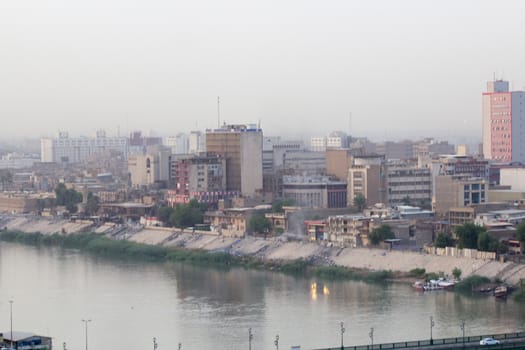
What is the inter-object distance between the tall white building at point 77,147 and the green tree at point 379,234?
117ft

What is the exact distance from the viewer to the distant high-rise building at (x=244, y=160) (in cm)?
2606

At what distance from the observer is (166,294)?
642 inches

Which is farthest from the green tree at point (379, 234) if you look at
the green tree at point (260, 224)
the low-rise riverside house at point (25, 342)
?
the low-rise riverside house at point (25, 342)

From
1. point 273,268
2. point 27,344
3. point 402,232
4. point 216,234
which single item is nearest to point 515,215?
point 402,232

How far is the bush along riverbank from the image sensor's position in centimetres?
1798

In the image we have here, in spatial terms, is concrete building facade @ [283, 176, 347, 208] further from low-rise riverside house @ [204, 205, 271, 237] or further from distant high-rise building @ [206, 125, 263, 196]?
low-rise riverside house @ [204, 205, 271, 237]

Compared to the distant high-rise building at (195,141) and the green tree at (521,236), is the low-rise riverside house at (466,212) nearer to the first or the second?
the green tree at (521,236)

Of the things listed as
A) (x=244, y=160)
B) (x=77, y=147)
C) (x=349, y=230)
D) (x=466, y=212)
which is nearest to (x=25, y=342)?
(x=349, y=230)

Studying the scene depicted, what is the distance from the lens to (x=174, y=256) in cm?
2103

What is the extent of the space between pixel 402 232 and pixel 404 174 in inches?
197

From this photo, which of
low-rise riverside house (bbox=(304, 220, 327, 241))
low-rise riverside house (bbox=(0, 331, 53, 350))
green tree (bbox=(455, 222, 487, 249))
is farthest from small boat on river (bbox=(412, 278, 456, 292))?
low-rise riverside house (bbox=(0, 331, 53, 350))

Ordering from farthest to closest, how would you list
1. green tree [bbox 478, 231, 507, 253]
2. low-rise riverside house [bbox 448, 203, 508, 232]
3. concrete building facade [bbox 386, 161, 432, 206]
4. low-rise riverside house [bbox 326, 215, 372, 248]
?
concrete building facade [bbox 386, 161, 432, 206] → low-rise riverside house [bbox 448, 203, 508, 232] → low-rise riverside house [bbox 326, 215, 372, 248] → green tree [bbox 478, 231, 507, 253]

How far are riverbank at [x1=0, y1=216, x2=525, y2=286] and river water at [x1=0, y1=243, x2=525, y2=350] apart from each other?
823mm

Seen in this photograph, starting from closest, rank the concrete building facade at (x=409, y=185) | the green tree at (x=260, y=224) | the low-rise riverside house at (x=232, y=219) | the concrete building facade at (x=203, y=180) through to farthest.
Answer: the green tree at (x=260, y=224) → the low-rise riverside house at (x=232, y=219) → the concrete building facade at (x=409, y=185) → the concrete building facade at (x=203, y=180)
